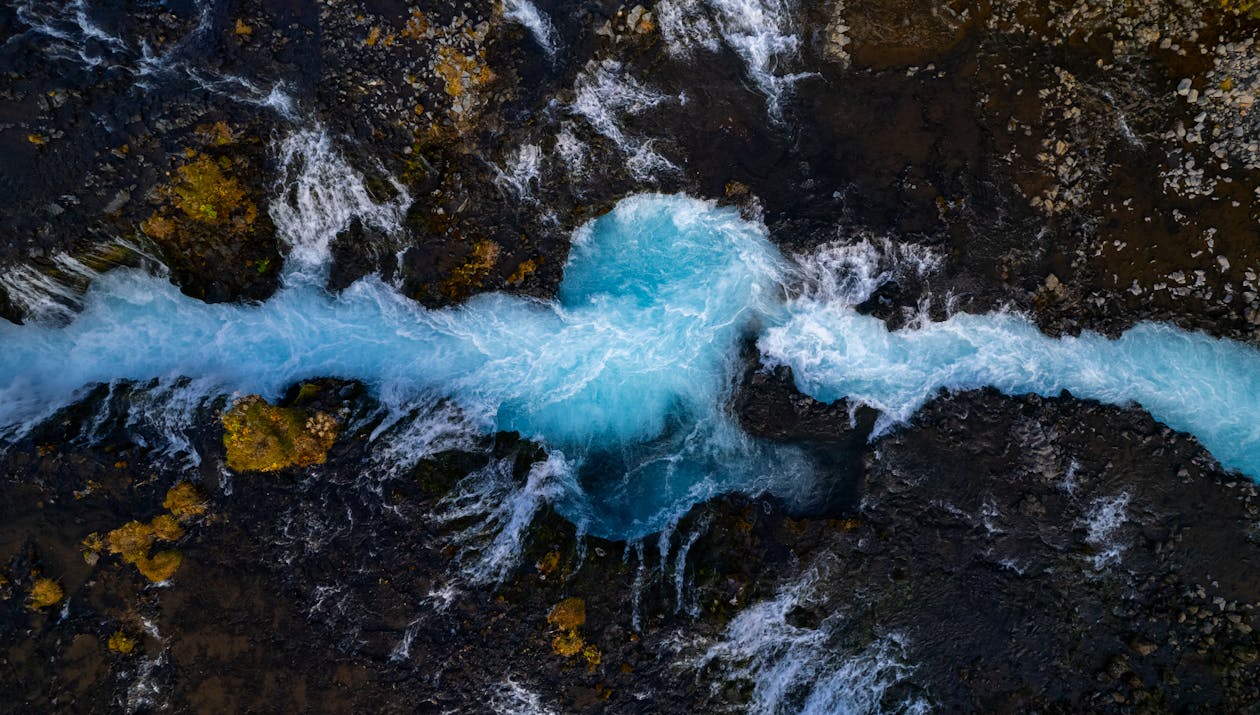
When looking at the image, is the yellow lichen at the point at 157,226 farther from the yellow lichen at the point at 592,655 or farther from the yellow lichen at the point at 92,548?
the yellow lichen at the point at 592,655

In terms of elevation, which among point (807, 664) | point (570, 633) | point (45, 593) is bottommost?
point (807, 664)

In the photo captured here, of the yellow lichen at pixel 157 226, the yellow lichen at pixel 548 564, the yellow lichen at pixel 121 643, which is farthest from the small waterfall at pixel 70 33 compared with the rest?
the yellow lichen at pixel 548 564

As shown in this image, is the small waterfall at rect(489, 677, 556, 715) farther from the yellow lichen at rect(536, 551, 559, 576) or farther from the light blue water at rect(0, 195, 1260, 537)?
the light blue water at rect(0, 195, 1260, 537)

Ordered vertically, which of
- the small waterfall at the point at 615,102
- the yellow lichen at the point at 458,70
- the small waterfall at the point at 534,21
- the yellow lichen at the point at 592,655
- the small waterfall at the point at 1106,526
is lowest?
the yellow lichen at the point at 592,655

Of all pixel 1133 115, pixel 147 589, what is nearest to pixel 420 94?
pixel 147 589

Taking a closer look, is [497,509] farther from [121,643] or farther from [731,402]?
[121,643]

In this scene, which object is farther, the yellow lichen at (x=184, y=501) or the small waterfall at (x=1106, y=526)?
the small waterfall at (x=1106, y=526)

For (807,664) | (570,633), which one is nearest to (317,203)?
(570,633)
